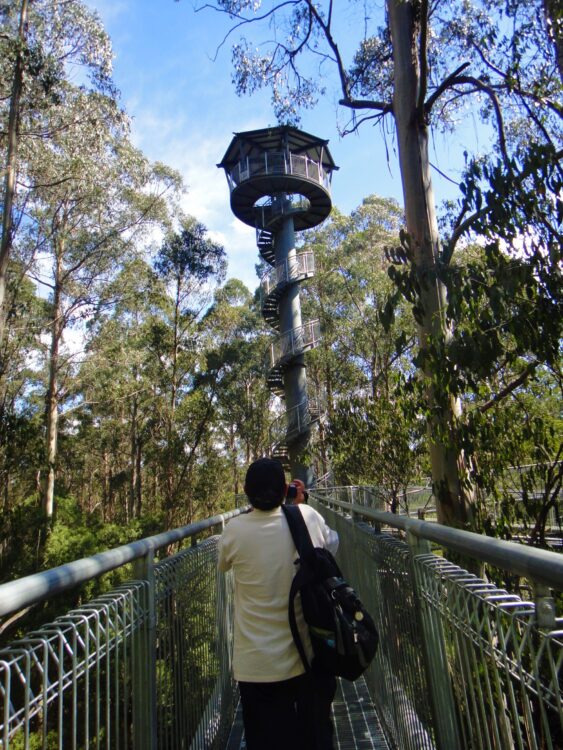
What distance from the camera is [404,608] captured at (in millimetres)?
2506

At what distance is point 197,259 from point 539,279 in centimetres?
1753

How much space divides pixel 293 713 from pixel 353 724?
5.77ft

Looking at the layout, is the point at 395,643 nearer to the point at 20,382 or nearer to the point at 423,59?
the point at 423,59

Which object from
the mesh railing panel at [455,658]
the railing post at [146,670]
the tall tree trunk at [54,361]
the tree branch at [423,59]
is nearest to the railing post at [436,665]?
the mesh railing panel at [455,658]

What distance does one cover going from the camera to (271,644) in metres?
2.09

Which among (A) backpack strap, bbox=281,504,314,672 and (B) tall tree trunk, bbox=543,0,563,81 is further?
(B) tall tree trunk, bbox=543,0,563,81

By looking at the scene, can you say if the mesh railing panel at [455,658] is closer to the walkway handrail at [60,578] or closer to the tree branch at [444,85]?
the walkway handrail at [60,578]

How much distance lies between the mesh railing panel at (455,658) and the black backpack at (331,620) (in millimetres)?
272

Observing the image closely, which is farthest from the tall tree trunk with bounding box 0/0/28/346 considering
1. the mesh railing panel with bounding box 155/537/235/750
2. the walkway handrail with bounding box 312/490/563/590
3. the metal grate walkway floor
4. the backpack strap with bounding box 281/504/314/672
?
the walkway handrail with bounding box 312/490/563/590

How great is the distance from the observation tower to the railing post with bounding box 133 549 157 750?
1781cm

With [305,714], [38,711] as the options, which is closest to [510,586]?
[305,714]

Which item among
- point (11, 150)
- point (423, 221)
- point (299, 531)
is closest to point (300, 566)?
point (299, 531)

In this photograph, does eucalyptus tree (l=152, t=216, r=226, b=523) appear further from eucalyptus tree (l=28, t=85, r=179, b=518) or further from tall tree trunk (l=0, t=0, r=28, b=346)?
tall tree trunk (l=0, t=0, r=28, b=346)

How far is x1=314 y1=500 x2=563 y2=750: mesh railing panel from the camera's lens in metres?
1.23
